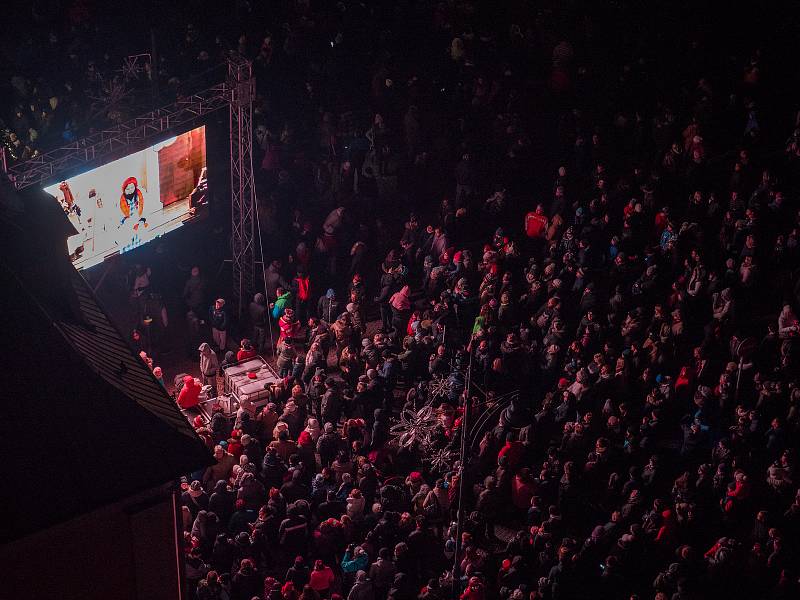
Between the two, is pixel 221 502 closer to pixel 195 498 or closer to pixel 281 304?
pixel 195 498

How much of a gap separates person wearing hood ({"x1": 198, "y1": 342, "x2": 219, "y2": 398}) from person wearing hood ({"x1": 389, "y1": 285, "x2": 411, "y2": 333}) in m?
3.61

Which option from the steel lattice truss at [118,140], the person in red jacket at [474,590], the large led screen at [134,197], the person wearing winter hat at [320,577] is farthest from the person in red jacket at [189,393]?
the person in red jacket at [474,590]

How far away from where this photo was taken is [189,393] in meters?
19.1

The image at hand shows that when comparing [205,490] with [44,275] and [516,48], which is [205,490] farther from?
[516,48]

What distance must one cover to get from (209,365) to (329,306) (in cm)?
263

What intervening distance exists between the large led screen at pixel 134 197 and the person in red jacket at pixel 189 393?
3530 millimetres

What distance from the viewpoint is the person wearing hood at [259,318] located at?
69.5 ft

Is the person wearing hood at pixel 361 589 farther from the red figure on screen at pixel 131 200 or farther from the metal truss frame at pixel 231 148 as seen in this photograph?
the red figure on screen at pixel 131 200

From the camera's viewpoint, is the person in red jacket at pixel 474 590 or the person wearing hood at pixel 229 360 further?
the person wearing hood at pixel 229 360

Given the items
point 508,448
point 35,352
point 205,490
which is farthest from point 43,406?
point 508,448

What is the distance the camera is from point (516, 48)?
77.3 feet

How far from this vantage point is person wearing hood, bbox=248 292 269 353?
21.2 meters

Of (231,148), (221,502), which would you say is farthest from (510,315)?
(231,148)

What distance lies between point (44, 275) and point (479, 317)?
9.32 meters
